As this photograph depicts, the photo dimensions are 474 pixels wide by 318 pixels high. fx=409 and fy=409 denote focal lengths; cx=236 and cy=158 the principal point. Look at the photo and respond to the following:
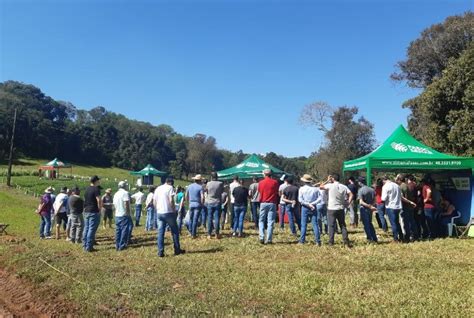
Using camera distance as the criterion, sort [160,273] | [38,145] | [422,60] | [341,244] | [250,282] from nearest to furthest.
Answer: [250,282] < [160,273] < [341,244] < [422,60] < [38,145]

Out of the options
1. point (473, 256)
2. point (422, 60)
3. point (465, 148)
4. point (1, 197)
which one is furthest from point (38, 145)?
point (473, 256)

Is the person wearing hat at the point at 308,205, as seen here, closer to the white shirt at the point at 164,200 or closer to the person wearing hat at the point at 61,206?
the white shirt at the point at 164,200

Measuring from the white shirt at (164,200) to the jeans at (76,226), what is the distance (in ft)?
13.2

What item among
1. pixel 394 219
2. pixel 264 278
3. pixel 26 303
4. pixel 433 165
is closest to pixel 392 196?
pixel 394 219

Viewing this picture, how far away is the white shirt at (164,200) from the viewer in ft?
31.4

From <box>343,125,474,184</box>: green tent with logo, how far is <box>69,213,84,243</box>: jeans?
8.80m

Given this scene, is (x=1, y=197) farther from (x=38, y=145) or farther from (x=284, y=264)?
(x=38, y=145)

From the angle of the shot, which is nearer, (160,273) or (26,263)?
(160,273)

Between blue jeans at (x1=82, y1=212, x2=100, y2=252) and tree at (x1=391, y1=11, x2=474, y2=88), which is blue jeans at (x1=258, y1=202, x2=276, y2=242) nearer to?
blue jeans at (x1=82, y1=212, x2=100, y2=252)

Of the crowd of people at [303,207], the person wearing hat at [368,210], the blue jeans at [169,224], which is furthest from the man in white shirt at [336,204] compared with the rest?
the blue jeans at [169,224]

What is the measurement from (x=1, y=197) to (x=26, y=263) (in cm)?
2868

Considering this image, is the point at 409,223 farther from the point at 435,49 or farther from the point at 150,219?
the point at 435,49

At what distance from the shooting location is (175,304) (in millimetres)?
5777

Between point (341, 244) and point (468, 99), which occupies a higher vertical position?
point (468, 99)
